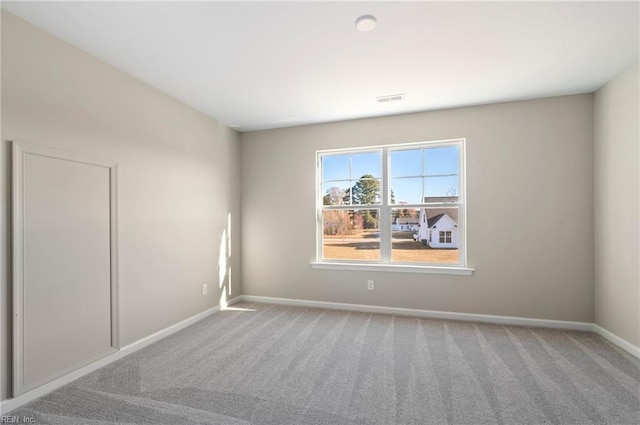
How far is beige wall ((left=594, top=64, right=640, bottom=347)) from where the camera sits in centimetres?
266

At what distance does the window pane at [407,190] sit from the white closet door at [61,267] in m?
3.24

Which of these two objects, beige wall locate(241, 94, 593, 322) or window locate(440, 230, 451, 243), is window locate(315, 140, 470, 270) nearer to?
window locate(440, 230, 451, 243)

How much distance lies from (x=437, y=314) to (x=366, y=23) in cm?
331

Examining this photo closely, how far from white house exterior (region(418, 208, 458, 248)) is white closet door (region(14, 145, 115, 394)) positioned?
3.49 m

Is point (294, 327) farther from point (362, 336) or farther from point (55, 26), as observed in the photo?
point (55, 26)

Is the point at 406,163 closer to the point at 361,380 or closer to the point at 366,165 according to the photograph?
the point at 366,165

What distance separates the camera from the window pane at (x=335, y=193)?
4281mm

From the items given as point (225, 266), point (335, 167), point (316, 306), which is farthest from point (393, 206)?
point (225, 266)

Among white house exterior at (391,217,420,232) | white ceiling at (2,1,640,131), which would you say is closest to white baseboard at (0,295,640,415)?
white house exterior at (391,217,420,232)

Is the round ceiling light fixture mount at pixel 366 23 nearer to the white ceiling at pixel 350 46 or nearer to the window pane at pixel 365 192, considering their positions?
the white ceiling at pixel 350 46

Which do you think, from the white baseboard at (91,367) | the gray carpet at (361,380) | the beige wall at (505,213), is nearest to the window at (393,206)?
the beige wall at (505,213)

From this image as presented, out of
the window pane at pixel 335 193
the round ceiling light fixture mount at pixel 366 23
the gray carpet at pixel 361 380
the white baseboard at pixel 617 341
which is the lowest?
the gray carpet at pixel 361 380

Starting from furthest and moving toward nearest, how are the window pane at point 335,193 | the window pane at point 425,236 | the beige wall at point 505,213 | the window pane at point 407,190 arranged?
the window pane at point 335,193 < the window pane at point 407,190 < the window pane at point 425,236 < the beige wall at point 505,213

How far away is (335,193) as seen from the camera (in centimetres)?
433
